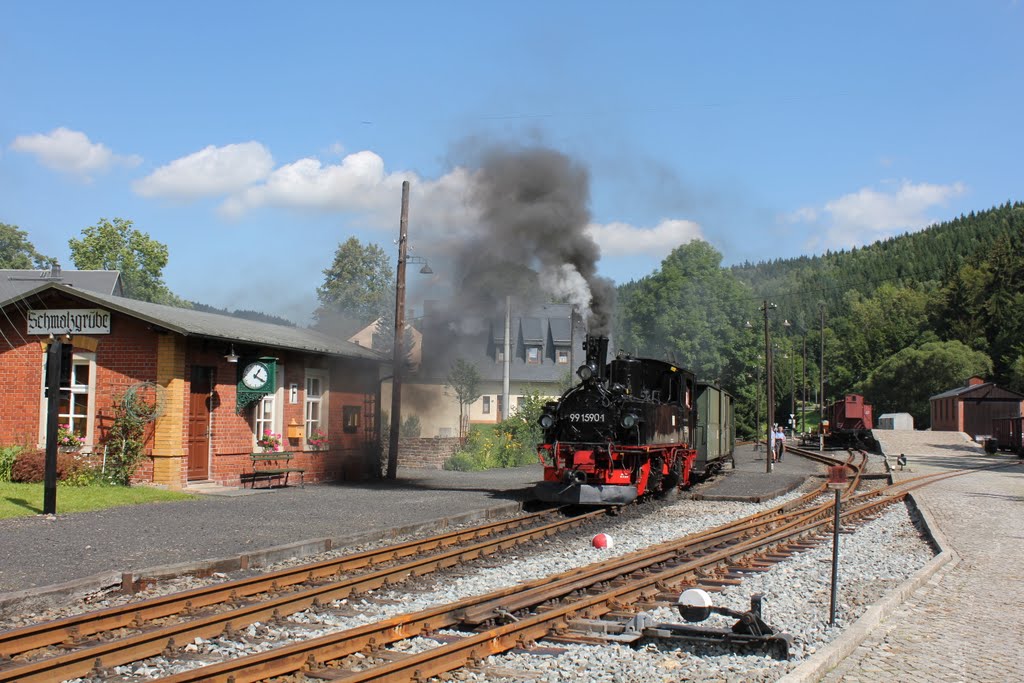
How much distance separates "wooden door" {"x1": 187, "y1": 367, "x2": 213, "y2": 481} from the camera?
17.1 meters

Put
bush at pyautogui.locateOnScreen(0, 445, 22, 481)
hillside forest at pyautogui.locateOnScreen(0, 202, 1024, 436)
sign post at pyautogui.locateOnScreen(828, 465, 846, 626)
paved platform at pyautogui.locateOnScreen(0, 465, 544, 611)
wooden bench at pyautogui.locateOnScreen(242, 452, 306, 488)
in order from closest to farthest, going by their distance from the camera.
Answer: sign post at pyautogui.locateOnScreen(828, 465, 846, 626), paved platform at pyautogui.locateOnScreen(0, 465, 544, 611), bush at pyautogui.locateOnScreen(0, 445, 22, 481), wooden bench at pyautogui.locateOnScreen(242, 452, 306, 488), hillside forest at pyautogui.locateOnScreen(0, 202, 1024, 436)

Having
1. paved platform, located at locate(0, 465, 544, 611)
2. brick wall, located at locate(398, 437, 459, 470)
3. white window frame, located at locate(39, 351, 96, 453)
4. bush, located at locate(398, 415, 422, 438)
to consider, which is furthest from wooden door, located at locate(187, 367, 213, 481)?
bush, located at locate(398, 415, 422, 438)

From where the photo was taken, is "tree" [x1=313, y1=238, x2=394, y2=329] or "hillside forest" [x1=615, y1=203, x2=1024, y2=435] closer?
"hillside forest" [x1=615, y1=203, x2=1024, y2=435]

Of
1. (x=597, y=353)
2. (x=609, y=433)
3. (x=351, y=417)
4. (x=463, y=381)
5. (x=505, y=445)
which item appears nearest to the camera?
(x=609, y=433)

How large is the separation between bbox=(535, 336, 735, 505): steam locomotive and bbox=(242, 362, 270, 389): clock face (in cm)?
576

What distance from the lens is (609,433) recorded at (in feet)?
52.5

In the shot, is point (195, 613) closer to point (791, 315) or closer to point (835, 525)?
point (835, 525)

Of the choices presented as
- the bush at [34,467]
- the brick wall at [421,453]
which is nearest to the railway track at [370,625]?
the bush at [34,467]

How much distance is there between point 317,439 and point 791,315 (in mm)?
102208

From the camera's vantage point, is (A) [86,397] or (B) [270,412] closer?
(A) [86,397]

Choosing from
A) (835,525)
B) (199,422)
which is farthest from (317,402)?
(835,525)

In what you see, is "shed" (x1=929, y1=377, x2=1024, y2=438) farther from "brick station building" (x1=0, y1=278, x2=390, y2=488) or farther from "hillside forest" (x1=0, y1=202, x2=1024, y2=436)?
"brick station building" (x1=0, y1=278, x2=390, y2=488)

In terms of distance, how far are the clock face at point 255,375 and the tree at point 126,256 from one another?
4719cm

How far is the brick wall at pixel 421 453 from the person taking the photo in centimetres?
2962
